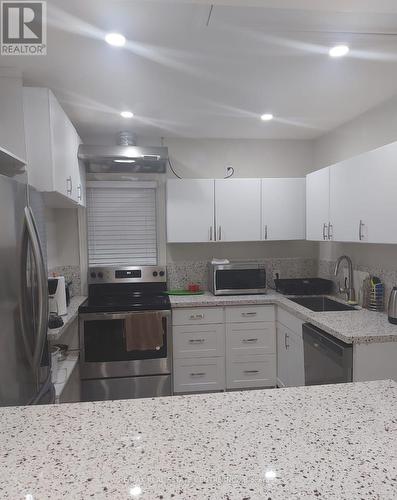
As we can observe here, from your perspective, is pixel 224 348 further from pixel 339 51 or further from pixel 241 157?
pixel 339 51

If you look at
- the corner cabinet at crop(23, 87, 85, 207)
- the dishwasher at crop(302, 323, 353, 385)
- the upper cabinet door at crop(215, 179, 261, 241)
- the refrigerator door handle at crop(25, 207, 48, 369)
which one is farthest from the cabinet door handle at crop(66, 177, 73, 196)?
the dishwasher at crop(302, 323, 353, 385)

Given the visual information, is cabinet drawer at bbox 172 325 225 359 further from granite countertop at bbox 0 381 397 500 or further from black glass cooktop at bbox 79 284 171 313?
granite countertop at bbox 0 381 397 500

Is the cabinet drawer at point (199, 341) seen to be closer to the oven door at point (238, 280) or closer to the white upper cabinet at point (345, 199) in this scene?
the oven door at point (238, 280)

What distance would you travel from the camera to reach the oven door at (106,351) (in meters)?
2.89

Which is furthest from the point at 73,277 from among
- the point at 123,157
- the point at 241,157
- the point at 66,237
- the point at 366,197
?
the point at 366,197

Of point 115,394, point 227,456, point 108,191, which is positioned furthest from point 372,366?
point 108,191

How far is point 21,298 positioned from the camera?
4.72 ft

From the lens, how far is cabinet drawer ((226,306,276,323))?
3.13 meters

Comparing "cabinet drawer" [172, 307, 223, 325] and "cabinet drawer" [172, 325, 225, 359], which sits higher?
"cabinet drawer" [172, 307, 223, 325]

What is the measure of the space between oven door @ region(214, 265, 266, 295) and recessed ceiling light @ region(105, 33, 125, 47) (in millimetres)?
2090

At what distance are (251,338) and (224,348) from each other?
26 centimetres

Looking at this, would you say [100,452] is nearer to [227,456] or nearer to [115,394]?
[227,456]

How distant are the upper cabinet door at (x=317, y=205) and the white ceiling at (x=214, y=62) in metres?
0.53

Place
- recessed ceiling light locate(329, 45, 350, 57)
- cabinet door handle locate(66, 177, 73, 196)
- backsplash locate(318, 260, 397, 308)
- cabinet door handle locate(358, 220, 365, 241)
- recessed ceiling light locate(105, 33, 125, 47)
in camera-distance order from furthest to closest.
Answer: backsplash locate(318, 260, 397, 308), cabinet door handle locate(66, 177, 73, 196), cabinet door handle locate(358, 220, 365, 241), recessed ceiling light locate(329, 45, 350, 57), recessed ceiling light locate(105, 33, 125, 47)
